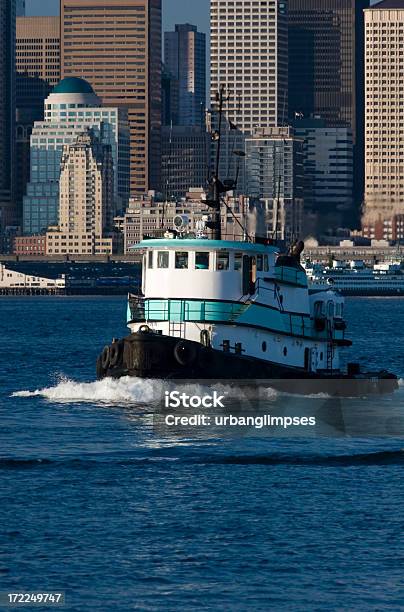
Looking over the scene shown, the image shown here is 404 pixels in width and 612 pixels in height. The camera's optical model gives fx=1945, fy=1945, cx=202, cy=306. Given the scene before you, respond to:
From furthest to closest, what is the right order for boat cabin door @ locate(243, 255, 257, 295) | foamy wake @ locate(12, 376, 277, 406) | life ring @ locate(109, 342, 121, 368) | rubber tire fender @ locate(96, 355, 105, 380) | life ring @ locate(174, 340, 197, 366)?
rubber tire fender @ locate(96, 355, 105, 380), boat cabin door @ locate(243, 255, 257, 295), life ring @ locate(109, 342, 121, 368), foamy wake @ locate(12, 376, 277, 406), life ring @ locate(174, 340, 197, 366)

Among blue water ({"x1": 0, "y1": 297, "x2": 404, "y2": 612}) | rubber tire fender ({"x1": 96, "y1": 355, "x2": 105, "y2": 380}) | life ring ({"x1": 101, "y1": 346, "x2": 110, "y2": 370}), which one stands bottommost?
blue water ({"x1": 0, "y1": 297, "x2": 404, "y2": 612})

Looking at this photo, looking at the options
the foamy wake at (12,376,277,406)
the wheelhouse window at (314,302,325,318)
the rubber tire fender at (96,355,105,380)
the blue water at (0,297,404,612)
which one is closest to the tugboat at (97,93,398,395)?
the rubber tire fender at (96,355,105,380)

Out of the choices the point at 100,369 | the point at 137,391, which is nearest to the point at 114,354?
the point at 137,391

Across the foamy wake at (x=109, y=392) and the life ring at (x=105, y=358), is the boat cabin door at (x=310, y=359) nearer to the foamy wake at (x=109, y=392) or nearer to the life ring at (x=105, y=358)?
the foamy wake at (x=109, y=392)

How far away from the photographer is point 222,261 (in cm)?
6600

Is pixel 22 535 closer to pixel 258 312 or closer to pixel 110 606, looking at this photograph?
pixel 110 606

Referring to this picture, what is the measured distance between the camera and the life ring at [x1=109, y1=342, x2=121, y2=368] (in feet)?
213

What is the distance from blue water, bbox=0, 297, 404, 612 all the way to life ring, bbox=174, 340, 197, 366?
186 centimetres

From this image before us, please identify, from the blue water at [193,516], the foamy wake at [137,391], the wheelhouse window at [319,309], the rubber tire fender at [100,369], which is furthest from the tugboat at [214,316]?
the blue water at [193,516]

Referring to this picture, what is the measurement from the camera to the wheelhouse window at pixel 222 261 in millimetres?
66000

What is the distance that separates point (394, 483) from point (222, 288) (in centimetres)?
1926

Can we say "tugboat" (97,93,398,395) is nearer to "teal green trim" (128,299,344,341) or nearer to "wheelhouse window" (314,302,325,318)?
"teal green trim" (128,299,344,341)

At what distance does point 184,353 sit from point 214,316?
2857 mm

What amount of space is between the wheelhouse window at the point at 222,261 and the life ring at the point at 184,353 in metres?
3.98
